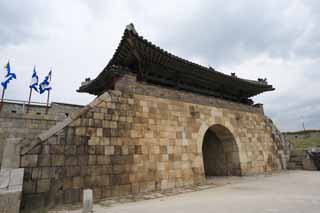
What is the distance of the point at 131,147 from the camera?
19.3ft

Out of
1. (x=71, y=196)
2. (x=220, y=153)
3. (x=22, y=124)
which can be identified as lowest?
(x=71, y=196)

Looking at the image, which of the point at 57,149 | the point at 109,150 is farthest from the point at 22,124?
the point at 109,150

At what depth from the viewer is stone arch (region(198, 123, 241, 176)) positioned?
902cm

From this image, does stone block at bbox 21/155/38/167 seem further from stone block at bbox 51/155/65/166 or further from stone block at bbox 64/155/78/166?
stone block at bbox 64/155/78/166

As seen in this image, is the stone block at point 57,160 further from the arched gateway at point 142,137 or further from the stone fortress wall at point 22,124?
the stone fortress wall at point 22,124

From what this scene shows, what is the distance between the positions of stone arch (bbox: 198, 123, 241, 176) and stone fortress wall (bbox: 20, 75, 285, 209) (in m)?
0.05

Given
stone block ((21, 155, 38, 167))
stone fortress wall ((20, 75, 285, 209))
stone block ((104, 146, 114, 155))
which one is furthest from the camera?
stone block ((104, 146, 114, 155))

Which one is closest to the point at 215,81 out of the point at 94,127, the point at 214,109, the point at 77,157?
the point at 214,109

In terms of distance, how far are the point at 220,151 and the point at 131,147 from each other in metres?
5.92

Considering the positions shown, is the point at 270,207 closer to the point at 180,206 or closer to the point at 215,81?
the point at 180,206

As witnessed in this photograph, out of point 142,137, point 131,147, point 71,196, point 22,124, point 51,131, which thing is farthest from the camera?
point 22,124

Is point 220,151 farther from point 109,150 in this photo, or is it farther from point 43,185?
point 43,185

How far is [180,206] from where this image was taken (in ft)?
13.4

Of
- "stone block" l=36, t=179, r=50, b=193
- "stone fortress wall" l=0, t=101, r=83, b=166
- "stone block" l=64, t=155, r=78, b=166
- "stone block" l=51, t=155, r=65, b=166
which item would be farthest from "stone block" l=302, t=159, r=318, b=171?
"stone fortress wall" l=0, t=101, r=83, b=166
